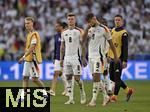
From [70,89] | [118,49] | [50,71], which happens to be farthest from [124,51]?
[50,71]

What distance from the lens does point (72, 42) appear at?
18891 millimetres

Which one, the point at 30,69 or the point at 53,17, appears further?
the point at 53,17

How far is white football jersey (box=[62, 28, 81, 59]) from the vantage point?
742 inches

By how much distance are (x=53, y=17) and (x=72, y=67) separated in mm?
17838

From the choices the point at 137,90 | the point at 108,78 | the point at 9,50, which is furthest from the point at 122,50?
the point at 9,50

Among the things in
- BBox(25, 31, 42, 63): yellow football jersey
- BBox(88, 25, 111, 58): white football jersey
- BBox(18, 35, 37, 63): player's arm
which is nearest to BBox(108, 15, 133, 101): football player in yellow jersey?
BBox(88, 25, 111, 58): white football jersey

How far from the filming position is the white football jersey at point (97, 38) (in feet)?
59.9

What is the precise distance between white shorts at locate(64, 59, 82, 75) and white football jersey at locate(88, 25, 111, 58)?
2.20ft

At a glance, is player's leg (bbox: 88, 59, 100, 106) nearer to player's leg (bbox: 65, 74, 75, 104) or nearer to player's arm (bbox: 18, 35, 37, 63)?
player's leg (bbox: 65, 74, 75, 104)

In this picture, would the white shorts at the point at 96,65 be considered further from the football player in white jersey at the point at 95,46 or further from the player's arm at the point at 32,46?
the player's arm at the point at 32,46

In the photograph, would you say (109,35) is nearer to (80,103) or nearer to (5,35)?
(80,103)

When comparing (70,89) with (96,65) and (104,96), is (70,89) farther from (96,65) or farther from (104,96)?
(96,65)

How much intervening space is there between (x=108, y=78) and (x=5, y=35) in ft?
51.2

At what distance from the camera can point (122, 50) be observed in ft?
63.4
